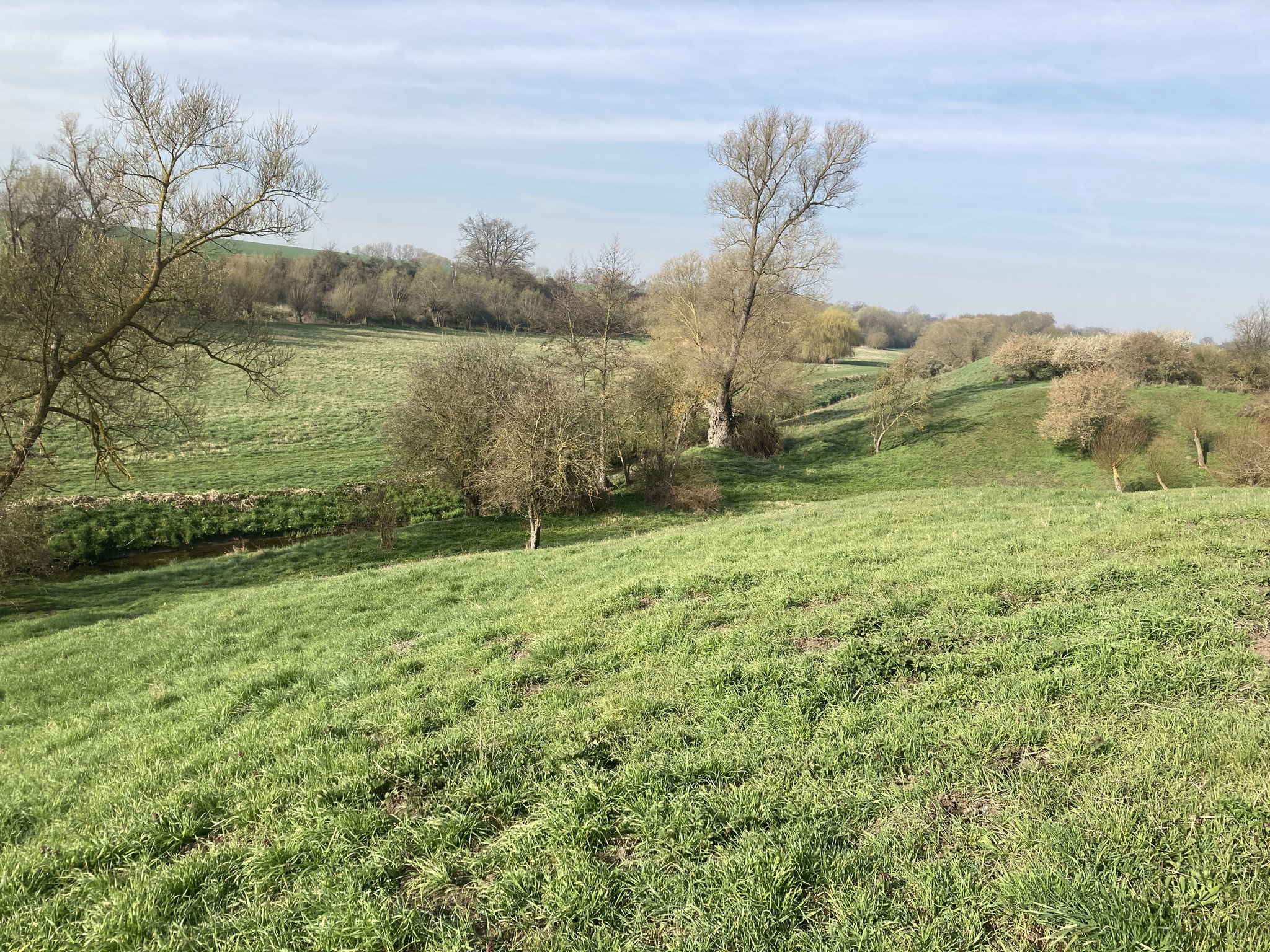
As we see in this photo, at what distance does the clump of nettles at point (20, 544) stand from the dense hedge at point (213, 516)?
10.1ft

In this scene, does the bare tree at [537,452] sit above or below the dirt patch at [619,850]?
above

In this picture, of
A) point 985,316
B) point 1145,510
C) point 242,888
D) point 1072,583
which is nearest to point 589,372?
point 1145,510

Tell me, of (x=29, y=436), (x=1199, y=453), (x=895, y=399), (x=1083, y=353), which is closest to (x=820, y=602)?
(x=29, y=436)

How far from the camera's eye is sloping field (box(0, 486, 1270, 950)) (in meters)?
3.20

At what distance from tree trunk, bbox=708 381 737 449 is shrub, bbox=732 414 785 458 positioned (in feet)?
1.67

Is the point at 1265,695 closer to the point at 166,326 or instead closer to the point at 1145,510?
the point at 1145,510

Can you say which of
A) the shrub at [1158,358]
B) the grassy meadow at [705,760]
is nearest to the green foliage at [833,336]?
A: the shrub at [1158,358]

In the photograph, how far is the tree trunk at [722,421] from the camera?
36469 millimetres

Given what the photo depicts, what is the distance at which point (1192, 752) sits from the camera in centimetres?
386

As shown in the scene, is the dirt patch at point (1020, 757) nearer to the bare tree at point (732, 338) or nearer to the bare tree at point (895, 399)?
the bare tree at point (732, 338)

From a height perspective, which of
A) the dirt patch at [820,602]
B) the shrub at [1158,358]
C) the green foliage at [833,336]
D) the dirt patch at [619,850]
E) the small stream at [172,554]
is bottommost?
the small stream at [172,554]

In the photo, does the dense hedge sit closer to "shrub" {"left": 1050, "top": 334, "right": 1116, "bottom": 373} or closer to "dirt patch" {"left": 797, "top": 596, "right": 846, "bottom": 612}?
"dirt patch" {"left": 797, "top": 596, "right": 846, "bottom": 612}

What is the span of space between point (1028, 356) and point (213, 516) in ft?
174

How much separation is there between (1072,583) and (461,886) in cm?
685
